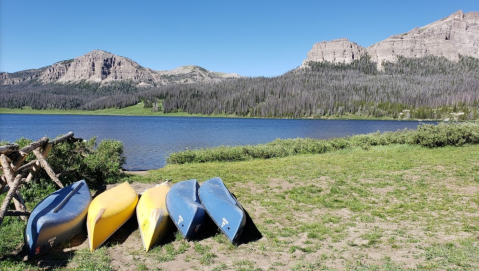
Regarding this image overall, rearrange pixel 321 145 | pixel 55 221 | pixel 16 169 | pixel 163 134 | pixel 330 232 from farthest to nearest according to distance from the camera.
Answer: pixel 163 134
pixel 321 145
pixel 16 169
pixel 330 232
pixel 55 221

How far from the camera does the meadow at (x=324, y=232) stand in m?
6.38

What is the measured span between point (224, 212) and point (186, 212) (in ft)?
3.46

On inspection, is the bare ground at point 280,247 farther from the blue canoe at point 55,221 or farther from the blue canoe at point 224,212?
the blue canoe at point 224,212

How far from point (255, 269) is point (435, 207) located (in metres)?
7.63

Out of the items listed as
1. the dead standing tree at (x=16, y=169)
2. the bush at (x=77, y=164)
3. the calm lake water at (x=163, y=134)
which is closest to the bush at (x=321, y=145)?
the calm lake water at (x=163, y=134)

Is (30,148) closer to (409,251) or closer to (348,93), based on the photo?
(409,251)

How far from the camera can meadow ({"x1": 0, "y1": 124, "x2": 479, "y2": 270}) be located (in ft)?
20.9

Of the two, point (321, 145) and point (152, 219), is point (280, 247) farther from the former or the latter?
point (321, 145)

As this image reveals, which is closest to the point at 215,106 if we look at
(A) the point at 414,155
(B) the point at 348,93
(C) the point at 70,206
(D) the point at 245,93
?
(D) the point at 245,93

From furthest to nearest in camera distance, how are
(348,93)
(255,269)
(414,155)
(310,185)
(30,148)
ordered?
(348,93) < (414,155) < (310,185) < (30,148) < (255,269)

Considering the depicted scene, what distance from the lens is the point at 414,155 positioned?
21266 mm

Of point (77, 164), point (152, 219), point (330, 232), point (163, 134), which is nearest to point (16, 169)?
point (77, 164)

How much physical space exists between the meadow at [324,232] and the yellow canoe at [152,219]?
264 mm

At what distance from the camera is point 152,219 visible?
25.3 ft
